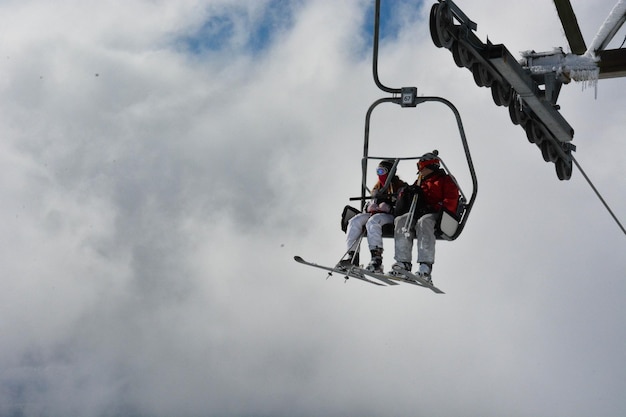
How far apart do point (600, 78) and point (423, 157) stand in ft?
7.58

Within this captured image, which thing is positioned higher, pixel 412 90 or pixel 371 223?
pixel 412 90

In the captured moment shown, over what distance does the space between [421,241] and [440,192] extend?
2.25ft

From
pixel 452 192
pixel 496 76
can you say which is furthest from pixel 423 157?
pixel 496 76

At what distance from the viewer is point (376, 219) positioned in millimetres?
16859

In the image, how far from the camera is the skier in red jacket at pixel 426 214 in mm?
16344

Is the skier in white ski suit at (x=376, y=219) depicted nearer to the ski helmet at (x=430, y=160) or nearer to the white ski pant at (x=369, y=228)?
the white ski pant at (x=369, y=228)

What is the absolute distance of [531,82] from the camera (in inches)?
622

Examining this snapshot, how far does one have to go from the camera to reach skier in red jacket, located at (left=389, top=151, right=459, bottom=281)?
16.3 metres

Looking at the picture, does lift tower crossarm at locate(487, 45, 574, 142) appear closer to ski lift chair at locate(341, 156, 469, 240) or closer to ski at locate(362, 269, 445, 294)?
ski lift chair at locate(341, 156, 469, 240)

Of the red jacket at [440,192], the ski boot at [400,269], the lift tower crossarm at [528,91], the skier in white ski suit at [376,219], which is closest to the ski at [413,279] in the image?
the ski boot at [400,269]

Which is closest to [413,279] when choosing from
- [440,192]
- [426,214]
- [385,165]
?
[426,214]

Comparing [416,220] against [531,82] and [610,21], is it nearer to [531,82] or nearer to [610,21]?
[531,82]

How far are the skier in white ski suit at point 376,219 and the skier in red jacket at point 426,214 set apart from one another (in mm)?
277

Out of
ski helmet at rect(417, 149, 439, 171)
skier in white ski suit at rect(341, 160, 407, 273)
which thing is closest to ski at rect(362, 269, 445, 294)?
skier in white ski suit at rect(341, 160, 407, 273)
